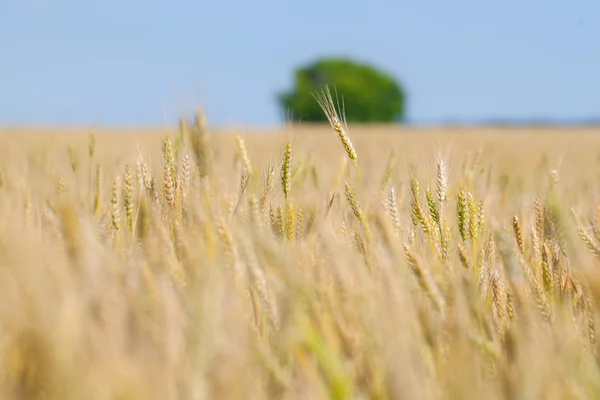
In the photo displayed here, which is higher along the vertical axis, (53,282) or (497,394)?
(53,282)

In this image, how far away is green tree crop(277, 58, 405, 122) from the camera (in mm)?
45406

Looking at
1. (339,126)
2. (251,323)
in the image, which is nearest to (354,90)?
(339,126)

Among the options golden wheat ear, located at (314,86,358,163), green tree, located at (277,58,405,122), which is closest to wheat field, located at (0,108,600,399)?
golden wheat ear, located at (314,86,358,163)

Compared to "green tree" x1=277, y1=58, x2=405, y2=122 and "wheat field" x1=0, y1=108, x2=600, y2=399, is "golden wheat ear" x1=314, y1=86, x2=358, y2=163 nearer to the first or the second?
"wheat field" x1=0, y1=108, x2=600, y2=399

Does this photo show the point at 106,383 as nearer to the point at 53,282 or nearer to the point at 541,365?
the point at 53,282

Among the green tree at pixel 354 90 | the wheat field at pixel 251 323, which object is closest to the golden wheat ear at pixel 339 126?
the wheat field at pixel 251 323

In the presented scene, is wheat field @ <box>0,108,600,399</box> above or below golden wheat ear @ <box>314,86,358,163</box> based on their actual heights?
below

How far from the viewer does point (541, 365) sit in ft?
2.13

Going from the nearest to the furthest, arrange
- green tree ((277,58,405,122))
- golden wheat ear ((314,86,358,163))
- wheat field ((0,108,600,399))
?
wheat field ((0,108,600,399)) < golden wheat ear ((314,86,358,163)) < green tree ((277,58,405,122))

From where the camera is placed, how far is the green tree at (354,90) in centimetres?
4541

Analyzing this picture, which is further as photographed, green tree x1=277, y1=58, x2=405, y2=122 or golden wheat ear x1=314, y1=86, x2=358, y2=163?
green tree x1=277, y1=58, x2=405, y2=122

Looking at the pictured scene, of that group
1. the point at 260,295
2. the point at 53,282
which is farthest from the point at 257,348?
the point at 53,282

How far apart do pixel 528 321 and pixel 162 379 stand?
437mm

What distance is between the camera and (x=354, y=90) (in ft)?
150
